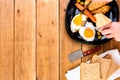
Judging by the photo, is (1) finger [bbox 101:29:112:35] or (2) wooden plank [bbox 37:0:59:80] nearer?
(1) finger [bbox 101:29:112:35]

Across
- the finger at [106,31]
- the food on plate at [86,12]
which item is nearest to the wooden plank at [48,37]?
the food on plate at [86,12]

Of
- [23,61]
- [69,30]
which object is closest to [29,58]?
[23,61]

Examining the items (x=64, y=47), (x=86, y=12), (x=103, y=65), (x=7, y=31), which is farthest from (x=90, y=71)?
(x=7, y=31)

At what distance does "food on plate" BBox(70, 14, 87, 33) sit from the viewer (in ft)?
4.63

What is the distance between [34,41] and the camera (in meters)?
1.49

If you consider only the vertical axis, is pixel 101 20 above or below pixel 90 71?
above

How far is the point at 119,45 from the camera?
1.45 metres

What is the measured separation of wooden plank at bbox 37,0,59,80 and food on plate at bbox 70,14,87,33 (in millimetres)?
95

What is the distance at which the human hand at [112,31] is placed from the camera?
4.29ft

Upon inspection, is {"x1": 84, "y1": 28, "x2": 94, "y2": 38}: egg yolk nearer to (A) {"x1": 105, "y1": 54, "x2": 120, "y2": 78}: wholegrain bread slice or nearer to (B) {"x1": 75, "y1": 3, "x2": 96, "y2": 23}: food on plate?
(B) {"x1": 75, "y1": 3, "x2": 96, "y2": 23}: food on plate

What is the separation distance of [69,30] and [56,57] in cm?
16

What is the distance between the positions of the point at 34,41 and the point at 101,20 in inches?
13.8

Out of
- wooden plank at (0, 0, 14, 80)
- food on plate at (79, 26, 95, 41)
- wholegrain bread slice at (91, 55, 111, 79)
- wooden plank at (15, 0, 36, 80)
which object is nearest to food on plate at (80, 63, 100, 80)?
wholegrain bread slice at (91, 55, 111, 79)

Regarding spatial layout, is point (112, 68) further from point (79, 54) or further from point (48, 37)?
point (48, 37)
